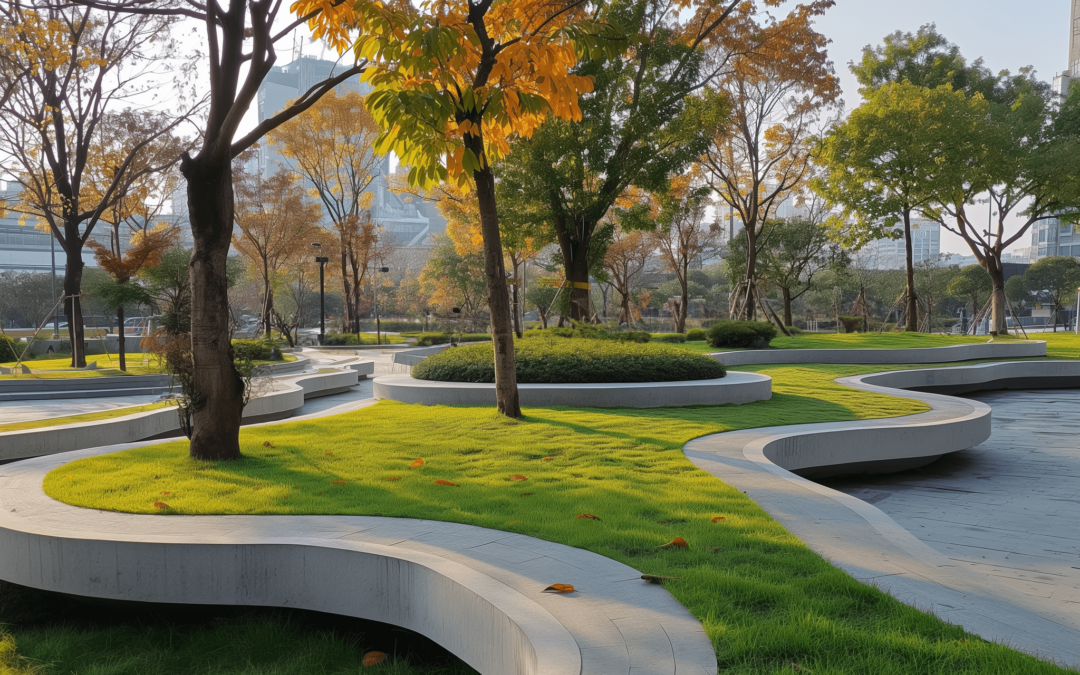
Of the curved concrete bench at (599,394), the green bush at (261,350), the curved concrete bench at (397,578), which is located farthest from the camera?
the green bush at (261,350)

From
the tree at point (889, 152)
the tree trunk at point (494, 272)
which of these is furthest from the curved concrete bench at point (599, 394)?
the tree at point (889, 152)

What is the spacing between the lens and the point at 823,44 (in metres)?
22.3

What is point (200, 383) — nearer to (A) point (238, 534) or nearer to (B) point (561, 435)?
(A) point (238, 534)

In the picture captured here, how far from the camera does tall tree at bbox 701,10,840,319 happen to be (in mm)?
21875

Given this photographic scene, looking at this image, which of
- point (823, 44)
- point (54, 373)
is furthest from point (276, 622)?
point (823, 44)

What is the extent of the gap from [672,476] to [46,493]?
4985 millimetres

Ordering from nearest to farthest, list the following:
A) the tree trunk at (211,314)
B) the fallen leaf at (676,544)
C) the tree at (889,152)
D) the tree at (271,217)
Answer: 1. the fallen leaf at (676,544)
2. the tree trunk at (211,314)
3. the tree at (889,152)
4. the tree at (271,217)

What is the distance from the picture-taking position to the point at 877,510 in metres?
4.88

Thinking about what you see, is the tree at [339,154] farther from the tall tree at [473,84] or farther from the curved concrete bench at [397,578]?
the curved concrete bench at [397,578]

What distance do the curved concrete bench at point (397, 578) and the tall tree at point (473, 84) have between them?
3541mm

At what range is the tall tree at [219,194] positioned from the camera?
6.27 meters

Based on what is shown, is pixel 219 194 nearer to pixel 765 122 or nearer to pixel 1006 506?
pixel 1006 506

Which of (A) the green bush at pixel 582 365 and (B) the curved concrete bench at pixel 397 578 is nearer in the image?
(B) the curved concrete bench at pixel 397 578

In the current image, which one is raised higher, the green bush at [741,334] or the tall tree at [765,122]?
the tall tree at [765,122]
